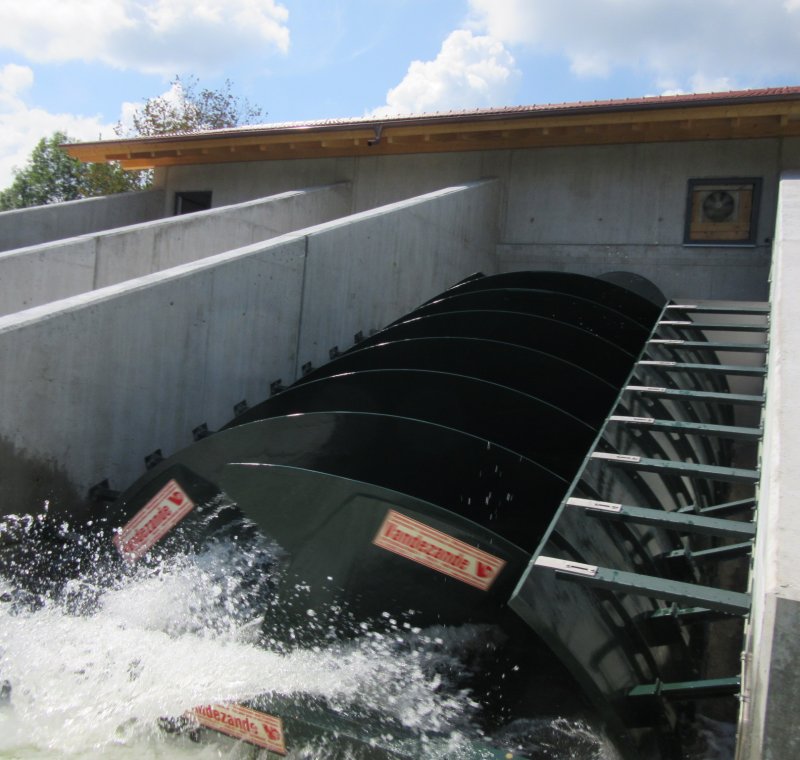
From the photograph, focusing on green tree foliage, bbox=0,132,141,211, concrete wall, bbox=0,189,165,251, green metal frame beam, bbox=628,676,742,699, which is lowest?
green metal frame beam, bbox=628,676,742,699

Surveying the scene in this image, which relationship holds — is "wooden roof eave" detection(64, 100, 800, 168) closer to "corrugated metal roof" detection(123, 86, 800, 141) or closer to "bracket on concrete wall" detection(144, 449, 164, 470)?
"corrugated metal roof" detection(123, 86, 800, 141)

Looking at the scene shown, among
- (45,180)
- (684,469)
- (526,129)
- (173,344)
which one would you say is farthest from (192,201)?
(45,180)

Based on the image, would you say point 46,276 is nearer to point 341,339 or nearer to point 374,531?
point 341,339

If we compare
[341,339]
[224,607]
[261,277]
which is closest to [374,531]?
[224,607]

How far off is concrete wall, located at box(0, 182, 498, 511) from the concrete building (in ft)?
0.05

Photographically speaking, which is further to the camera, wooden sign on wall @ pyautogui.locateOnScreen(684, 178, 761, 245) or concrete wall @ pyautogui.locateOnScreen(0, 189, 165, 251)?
concrete wall @ pyautogui.locateOnScreen(0, 189, 165, 251)

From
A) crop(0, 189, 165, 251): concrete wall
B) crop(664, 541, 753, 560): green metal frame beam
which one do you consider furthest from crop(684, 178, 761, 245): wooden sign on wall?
crop(0, 189, 165, 251): concrete wall

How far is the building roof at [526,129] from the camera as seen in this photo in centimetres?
881

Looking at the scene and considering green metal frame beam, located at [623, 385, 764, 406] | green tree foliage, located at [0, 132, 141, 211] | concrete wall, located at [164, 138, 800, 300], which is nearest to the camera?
green metal frame beam, located at [623, 385, 764, 406]

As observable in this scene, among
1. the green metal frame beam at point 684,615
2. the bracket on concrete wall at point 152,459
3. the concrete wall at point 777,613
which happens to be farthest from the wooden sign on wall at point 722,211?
the concrete wall at point 777,613

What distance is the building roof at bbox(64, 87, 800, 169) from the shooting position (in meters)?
8.81

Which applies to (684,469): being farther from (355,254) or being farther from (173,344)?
(355,254)

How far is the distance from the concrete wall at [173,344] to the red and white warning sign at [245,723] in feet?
5.95

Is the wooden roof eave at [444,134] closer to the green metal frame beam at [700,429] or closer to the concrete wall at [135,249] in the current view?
the concrete wall at [135,249]
